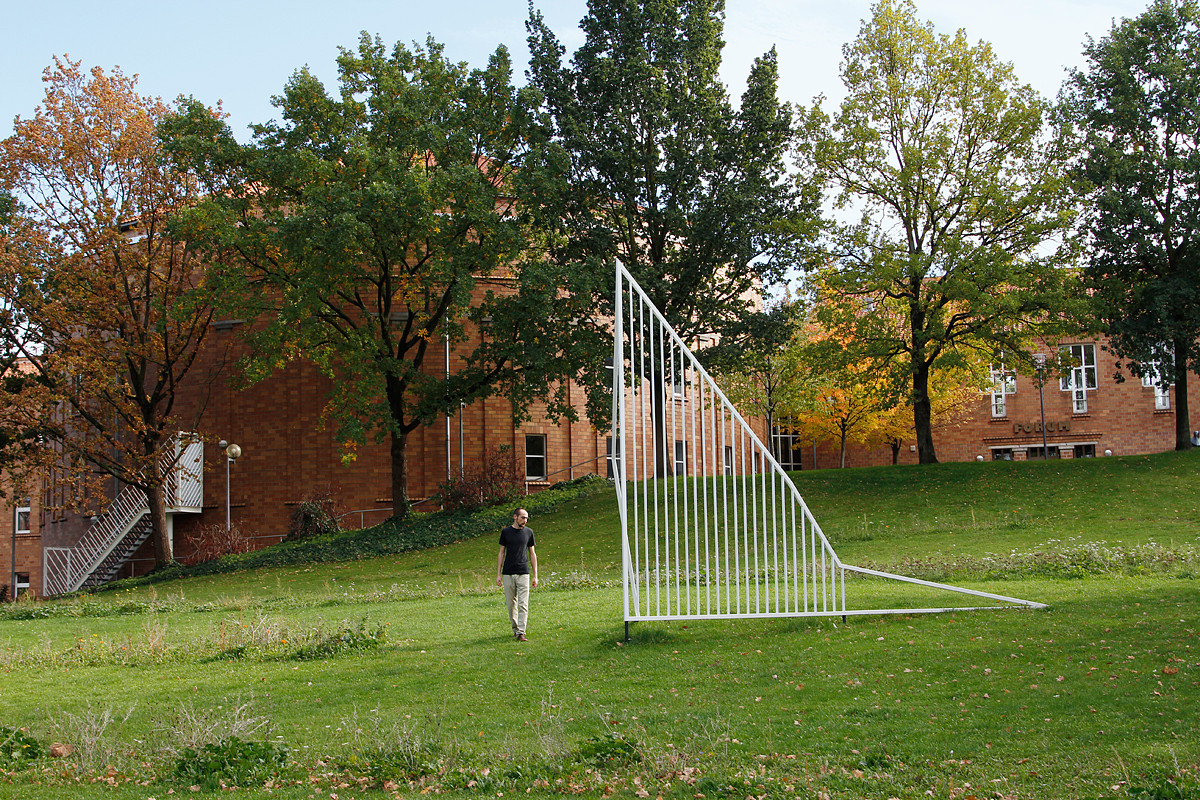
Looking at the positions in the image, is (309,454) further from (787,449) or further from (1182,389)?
(1182,389)

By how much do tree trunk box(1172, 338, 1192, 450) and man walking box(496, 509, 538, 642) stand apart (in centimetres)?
2591

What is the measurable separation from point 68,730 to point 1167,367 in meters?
32.0

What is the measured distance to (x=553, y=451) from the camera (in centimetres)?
3816

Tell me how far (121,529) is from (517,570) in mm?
27934

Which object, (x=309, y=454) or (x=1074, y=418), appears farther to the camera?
(x=1074, y=418)

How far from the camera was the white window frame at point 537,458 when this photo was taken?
125 ft

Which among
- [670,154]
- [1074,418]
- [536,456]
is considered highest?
[670,154]

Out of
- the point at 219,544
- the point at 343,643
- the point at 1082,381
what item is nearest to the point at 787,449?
the point at 1082,381

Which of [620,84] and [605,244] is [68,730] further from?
[620,84]

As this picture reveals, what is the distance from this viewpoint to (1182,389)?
3222 cm

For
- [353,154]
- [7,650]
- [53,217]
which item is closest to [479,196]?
[353,154]

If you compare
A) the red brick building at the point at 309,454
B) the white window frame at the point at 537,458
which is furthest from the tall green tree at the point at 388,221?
the white window frame at the point at 537,458

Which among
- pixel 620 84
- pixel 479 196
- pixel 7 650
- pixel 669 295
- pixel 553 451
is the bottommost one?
pixel 7 650

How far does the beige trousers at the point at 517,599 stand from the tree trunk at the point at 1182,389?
26143 millimetres
